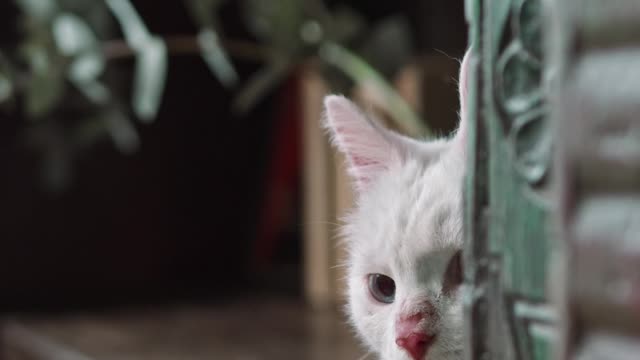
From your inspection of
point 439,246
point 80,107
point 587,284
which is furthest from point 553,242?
point 80,107

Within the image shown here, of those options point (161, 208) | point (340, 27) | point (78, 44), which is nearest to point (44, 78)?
point (78, 44)

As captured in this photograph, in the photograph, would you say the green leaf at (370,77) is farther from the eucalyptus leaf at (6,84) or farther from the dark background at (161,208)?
the dark background at (161,208)

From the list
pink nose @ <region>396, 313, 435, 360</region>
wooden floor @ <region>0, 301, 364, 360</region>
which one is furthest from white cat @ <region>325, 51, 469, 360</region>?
wooden floor @ <region>0, 301, 364, 360</region>

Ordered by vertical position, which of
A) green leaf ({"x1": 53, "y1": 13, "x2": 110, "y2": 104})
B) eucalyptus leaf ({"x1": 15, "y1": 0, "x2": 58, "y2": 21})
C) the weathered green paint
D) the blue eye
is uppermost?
eucalyptus leaf ({"x1": 15, "y1": 0, "x2": 58, "y2": 21})

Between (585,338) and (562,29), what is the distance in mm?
92

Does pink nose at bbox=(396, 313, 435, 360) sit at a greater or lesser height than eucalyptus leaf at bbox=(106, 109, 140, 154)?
lesser

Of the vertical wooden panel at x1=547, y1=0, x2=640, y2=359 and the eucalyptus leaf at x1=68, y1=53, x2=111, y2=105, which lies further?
the eucalyptus leaf at x1=68, y1=53, x2=111, y2=105

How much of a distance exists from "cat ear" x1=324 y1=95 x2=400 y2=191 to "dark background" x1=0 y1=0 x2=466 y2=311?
120cm

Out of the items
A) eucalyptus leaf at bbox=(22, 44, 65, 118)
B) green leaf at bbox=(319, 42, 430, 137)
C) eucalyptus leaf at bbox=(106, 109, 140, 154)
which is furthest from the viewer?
eucalyptus leaf at bbox=(106, 109, 140, 154)

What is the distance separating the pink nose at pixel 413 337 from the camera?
45 cm

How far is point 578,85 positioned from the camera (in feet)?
0.95

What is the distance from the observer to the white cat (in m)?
0.45

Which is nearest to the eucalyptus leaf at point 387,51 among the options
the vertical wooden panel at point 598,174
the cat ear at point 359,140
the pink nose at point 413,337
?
the cat ear at point 359,140

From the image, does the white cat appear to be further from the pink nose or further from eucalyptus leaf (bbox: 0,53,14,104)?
eucalyptus leaf (bbox: 0,53,14,104)
